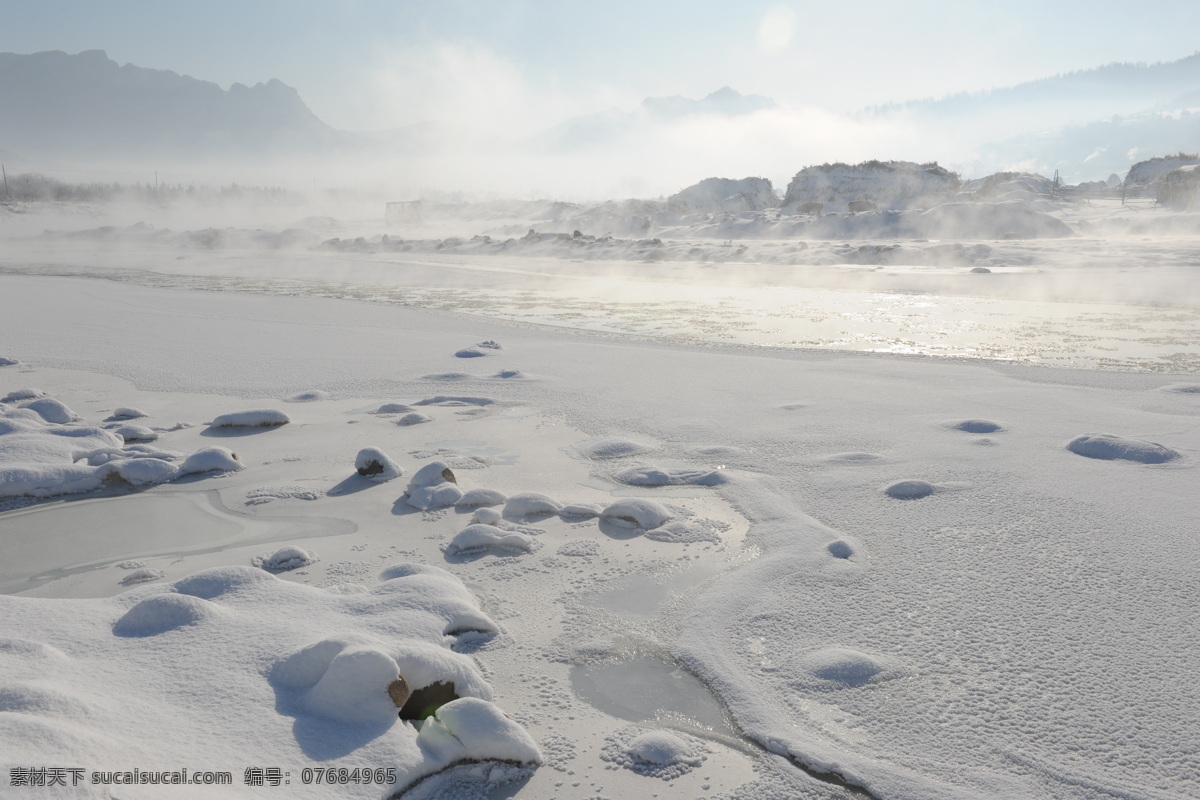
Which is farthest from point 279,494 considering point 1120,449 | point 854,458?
point 1120,449

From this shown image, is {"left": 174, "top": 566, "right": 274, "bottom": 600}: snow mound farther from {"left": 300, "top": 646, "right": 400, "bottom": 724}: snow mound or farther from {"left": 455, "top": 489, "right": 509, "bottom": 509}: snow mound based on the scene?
{"left": 455, "top": 489, "right": 509, "bottom": 509}: snow mound

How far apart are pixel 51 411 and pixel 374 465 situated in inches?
93.5

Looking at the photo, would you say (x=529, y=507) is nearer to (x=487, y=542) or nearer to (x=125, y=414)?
(x=487, y=542)

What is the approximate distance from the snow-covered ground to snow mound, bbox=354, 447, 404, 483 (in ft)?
0.04

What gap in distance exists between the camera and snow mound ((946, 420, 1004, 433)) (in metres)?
4.40

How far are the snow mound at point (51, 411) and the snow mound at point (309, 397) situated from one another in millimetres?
1254

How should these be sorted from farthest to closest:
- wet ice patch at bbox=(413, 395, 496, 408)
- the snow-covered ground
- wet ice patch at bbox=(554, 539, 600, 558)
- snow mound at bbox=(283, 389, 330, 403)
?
snow mound at bbox=(283, 389, 330, 403) → wet ice patch at bbox=(413, 395, 496, 408) → wet ice patch at bbox=(554, 539, 600, 558) → the snow-covered ground

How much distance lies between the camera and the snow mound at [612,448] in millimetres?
4168

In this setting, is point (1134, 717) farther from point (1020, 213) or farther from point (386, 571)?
point (1020, 213)

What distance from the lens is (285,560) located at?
9.38 feet

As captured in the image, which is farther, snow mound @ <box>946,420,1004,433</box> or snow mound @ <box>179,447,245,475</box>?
snow mound @ <box>946,420,1004,433</box>

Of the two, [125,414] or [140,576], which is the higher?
[125,414]

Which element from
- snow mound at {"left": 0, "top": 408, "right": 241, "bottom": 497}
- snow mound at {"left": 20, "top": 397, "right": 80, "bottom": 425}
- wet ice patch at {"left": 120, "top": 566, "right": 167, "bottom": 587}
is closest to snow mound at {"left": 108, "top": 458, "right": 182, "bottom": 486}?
snow mound at {"left": 0, "top": 408, "right": 241, "bottom": 497}

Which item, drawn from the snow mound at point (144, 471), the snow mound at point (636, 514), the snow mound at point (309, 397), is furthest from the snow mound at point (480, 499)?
the snow mound at point (309, 397)
